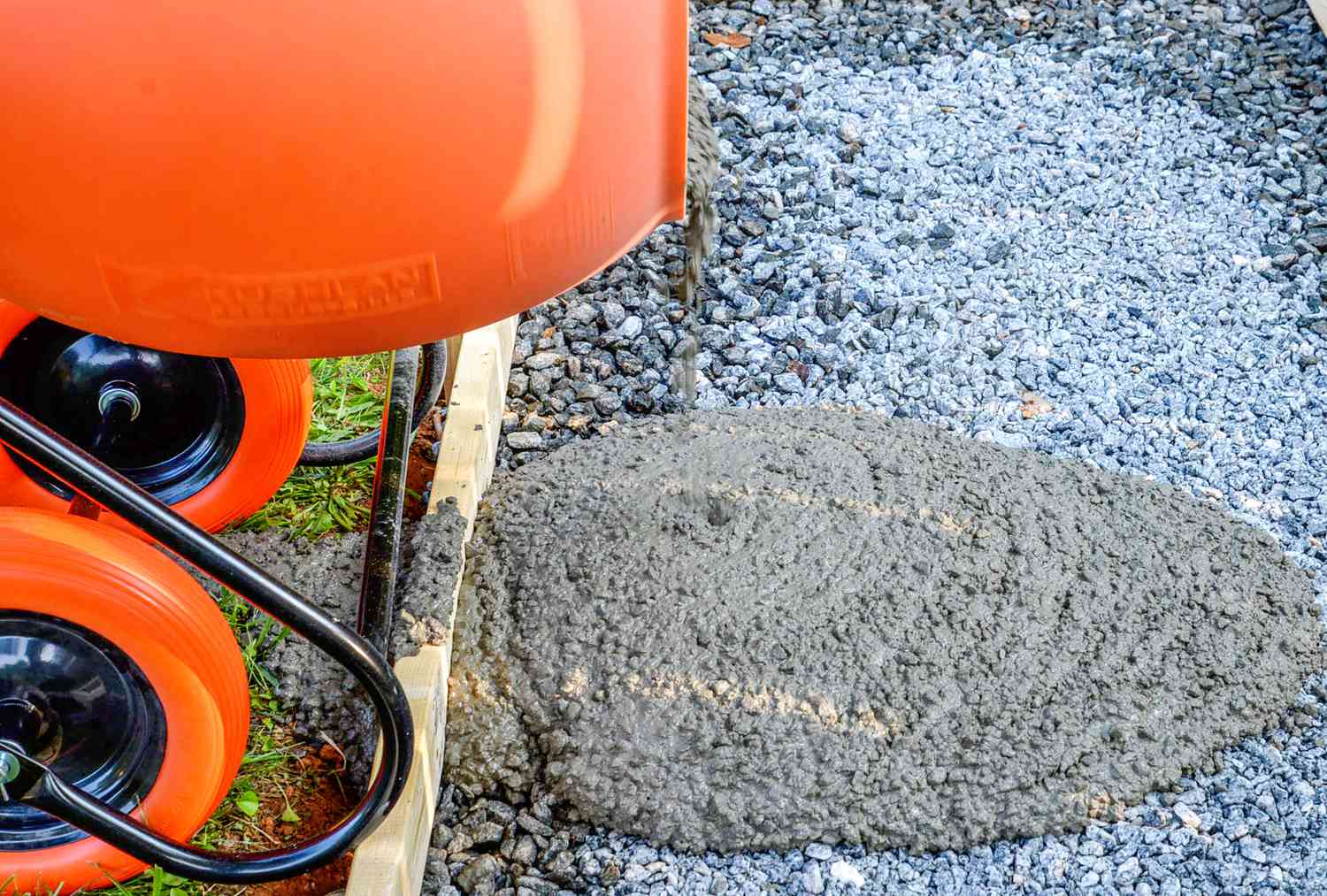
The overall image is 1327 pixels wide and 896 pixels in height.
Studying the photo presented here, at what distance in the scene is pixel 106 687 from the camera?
164 cm

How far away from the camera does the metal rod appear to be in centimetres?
187

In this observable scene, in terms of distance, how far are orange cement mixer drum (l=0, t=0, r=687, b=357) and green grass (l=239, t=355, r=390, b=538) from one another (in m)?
1.21

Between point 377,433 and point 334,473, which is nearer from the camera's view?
point 377,433

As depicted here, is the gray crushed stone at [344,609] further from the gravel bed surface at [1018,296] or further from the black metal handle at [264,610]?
the black metal handle at [264,610]

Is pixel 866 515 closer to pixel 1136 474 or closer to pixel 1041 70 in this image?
pixel 1136 474

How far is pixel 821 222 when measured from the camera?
312 cm

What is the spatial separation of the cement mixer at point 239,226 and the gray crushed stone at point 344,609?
384 millimetres

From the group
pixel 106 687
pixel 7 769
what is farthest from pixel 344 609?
pixel 7 769

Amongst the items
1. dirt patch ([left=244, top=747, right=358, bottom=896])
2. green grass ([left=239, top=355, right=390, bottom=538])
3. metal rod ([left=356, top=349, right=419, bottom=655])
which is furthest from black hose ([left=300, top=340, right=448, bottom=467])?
dirt patch ([left=244, top=747, right=358, bottom=896])

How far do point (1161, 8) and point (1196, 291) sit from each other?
134 centimetres

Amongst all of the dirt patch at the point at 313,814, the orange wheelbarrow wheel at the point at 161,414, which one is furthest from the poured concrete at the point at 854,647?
the orange wheelbarrow wheel at the point at 161,414

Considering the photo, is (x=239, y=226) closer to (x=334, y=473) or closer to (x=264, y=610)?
(x=264, y=610)

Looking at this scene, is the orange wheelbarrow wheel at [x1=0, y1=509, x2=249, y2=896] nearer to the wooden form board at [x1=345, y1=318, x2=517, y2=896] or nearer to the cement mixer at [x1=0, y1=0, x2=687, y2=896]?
the cement mixer at [x1=0, y1=0, x2=687, y2=896]

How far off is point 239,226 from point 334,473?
58.1 inches
